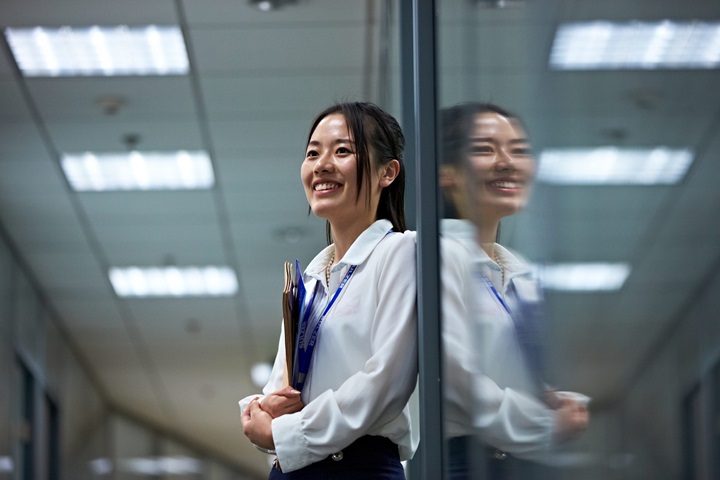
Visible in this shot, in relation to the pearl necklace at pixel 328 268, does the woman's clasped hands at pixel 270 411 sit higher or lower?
lower

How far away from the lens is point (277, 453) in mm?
1809

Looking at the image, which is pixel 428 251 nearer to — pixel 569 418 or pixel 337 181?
pixel 337 181

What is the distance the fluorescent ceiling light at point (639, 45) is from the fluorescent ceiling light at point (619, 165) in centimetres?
6

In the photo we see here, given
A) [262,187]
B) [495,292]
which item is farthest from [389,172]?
[262,187]

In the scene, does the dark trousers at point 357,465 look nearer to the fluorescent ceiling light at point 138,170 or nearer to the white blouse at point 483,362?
the white blouse at point 483,362

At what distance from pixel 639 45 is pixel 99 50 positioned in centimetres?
587

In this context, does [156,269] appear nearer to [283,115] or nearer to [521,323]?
[283,115]

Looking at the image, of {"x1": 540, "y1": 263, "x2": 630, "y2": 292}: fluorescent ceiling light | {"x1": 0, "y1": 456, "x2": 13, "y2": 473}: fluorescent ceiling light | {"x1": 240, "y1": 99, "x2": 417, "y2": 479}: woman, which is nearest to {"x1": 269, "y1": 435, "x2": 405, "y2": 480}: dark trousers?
{"x1": 240, "y1": 99, "x2": 417, "y2": 479}: woman

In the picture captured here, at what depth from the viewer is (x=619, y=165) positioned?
2.88 feet

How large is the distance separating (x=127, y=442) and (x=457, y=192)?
15.1 m

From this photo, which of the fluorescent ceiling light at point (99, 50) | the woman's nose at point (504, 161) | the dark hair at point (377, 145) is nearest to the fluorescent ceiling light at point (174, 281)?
the fluorescent ceiling light at point (99, 50)

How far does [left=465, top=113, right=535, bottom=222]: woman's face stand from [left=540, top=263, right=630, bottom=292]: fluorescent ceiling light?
0.14m

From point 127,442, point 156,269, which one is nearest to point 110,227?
point 156,269

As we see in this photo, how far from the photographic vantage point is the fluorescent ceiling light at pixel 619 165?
808mm
